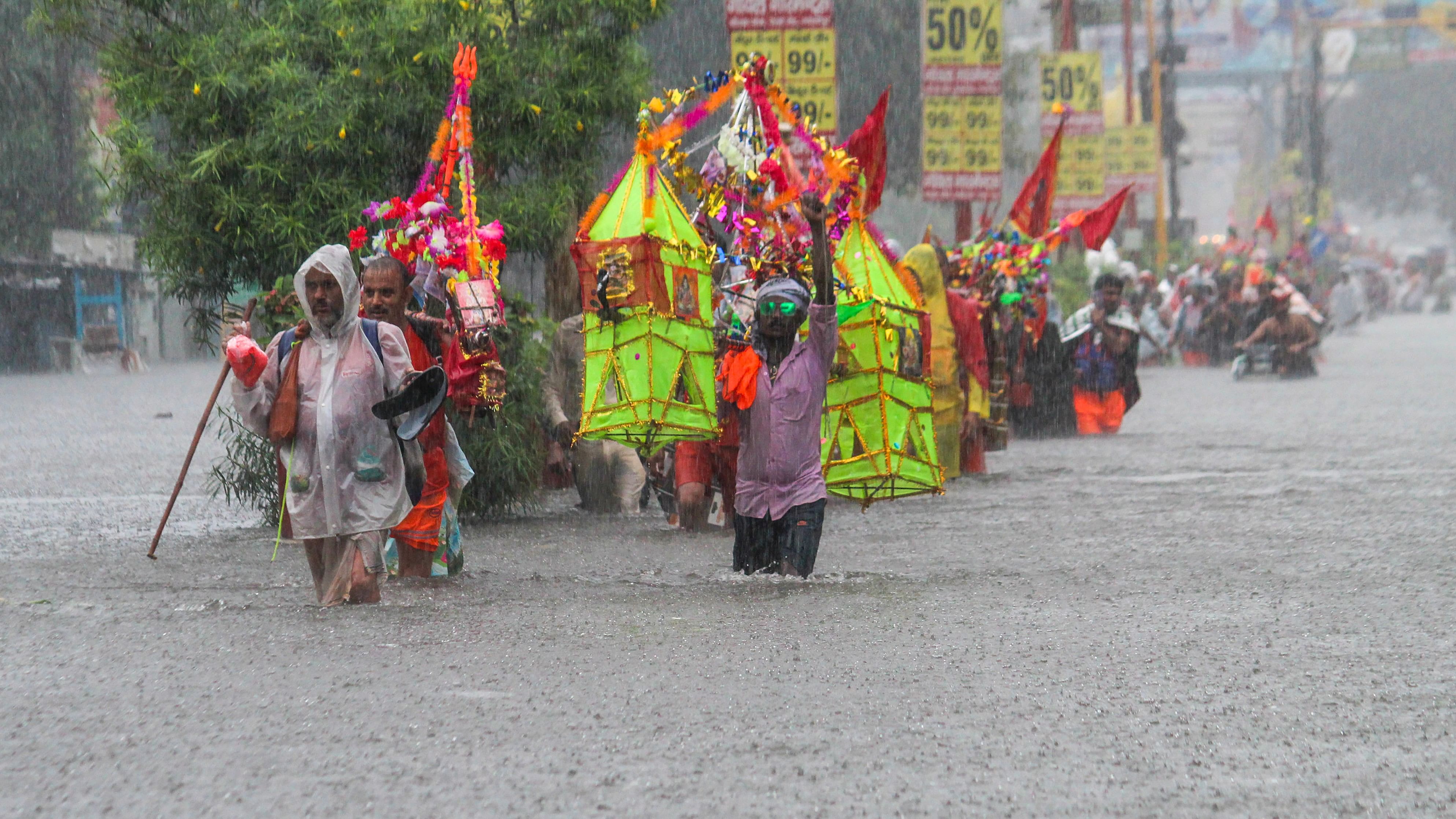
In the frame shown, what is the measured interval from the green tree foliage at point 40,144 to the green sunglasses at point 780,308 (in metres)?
23.4

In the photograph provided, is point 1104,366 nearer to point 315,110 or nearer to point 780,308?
point 315,110

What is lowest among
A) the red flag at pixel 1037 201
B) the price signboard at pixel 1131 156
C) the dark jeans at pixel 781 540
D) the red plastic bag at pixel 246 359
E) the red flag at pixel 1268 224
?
the dark jeans at pixel 781 540

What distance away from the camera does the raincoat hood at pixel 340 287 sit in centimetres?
762

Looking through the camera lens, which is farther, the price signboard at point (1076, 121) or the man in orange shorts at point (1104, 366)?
the price signboard at point (1076, 121)

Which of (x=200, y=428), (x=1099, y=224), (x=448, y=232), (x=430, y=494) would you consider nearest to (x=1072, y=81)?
(x=1099, y=224)

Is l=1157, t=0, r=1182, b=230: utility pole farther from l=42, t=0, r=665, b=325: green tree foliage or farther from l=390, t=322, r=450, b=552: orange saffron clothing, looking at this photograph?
l=390, t=322, r=450, b=552: orange saffron clothing

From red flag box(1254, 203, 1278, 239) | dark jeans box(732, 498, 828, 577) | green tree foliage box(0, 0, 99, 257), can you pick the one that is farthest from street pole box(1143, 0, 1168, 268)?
dark jeans box(732, 498, 828, 577)

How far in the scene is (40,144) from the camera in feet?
108

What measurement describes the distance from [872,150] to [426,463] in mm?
3108

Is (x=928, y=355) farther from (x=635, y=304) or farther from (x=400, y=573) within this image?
(x=400, y=573)

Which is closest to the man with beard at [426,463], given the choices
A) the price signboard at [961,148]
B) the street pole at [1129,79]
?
the price signboard at [961,148]

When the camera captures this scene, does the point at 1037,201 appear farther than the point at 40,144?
No

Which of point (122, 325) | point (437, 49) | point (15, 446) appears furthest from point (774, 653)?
point (122, 325)

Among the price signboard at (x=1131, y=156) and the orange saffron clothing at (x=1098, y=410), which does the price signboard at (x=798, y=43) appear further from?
the price signboard at (x=1131, y=156)
